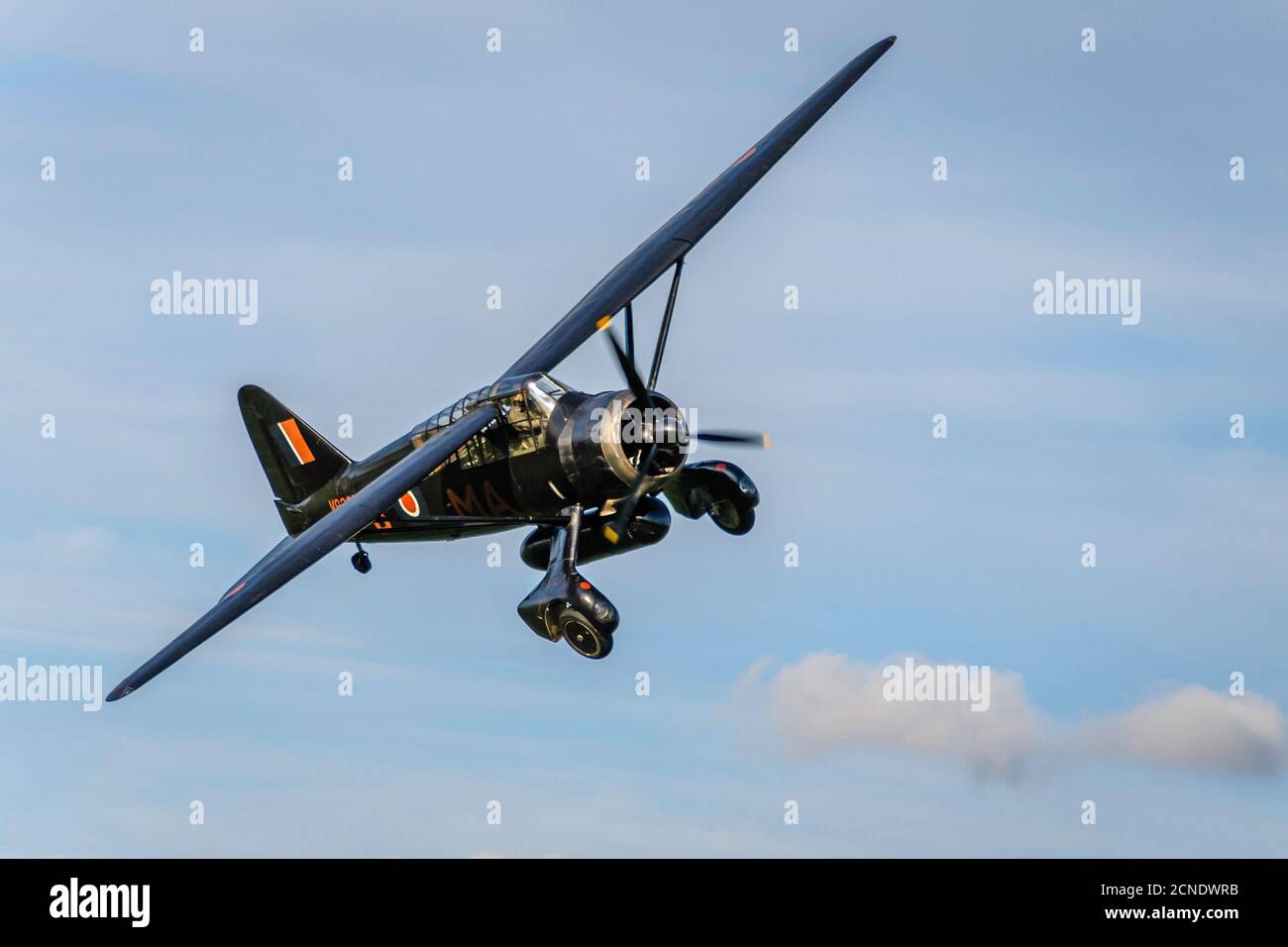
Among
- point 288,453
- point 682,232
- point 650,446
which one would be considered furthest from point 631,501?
point 288,453

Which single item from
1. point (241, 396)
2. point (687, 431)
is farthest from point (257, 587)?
point (241, 396)

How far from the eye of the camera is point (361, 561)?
4384 cm

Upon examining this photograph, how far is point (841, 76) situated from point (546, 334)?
12.4 meters

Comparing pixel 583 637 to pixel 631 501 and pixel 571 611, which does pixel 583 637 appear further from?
pixel 631 501

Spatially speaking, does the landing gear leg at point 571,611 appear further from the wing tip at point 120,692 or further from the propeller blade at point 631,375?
the wing tip at point 120,692

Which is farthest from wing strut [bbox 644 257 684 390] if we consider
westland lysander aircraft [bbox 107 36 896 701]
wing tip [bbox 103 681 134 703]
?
wing tip [bbox 103 681 134 703]

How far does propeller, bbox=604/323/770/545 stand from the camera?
36.2 metres

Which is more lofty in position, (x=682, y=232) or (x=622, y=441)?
(x=682, y=232)

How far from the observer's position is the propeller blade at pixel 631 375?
35750 millimetres

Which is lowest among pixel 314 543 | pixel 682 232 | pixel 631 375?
pixel 314 543

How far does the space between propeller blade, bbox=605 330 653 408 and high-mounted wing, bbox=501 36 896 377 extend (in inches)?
104

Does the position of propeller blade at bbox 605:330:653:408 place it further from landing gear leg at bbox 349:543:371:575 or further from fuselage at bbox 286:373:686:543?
landing gear leg at bbox 349:543:371:575

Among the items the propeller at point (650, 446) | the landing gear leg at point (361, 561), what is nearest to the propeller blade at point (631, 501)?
the propeller at point (650, 446)

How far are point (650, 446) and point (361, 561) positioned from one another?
9.68m
